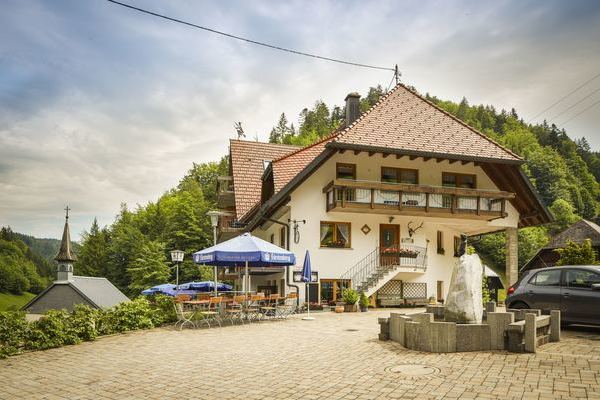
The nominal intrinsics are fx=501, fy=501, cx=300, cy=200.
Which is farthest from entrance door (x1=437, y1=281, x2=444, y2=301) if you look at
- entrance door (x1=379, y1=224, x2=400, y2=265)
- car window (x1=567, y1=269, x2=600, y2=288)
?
car window (x1=567, y1=269, x2=600, y2=288)

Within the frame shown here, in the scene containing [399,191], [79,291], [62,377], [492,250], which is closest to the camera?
[62,377]

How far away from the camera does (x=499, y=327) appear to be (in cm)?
919

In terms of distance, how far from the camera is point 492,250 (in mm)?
75188

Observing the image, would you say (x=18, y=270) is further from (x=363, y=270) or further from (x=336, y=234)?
(x=363, y=270)

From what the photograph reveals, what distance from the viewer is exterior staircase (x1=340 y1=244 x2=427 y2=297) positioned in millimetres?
21844

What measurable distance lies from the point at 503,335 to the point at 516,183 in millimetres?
17439

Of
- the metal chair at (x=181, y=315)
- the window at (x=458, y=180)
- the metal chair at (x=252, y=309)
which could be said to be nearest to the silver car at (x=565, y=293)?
the metal chair at (x=252, y=309)

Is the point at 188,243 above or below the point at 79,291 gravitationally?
above

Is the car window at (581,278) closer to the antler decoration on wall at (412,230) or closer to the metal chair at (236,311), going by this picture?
the metal chair at (236,311)

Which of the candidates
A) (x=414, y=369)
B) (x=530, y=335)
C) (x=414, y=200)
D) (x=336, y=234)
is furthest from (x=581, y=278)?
(x=336, y=234)

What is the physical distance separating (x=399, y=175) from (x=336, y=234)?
172 inches

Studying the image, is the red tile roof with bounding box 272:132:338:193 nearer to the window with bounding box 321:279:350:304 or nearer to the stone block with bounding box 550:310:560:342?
the window with bounding box 321:279:350:304

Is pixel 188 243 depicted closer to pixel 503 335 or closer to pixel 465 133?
pixel 465 133

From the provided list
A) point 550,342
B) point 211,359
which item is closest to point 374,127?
point 550,342
